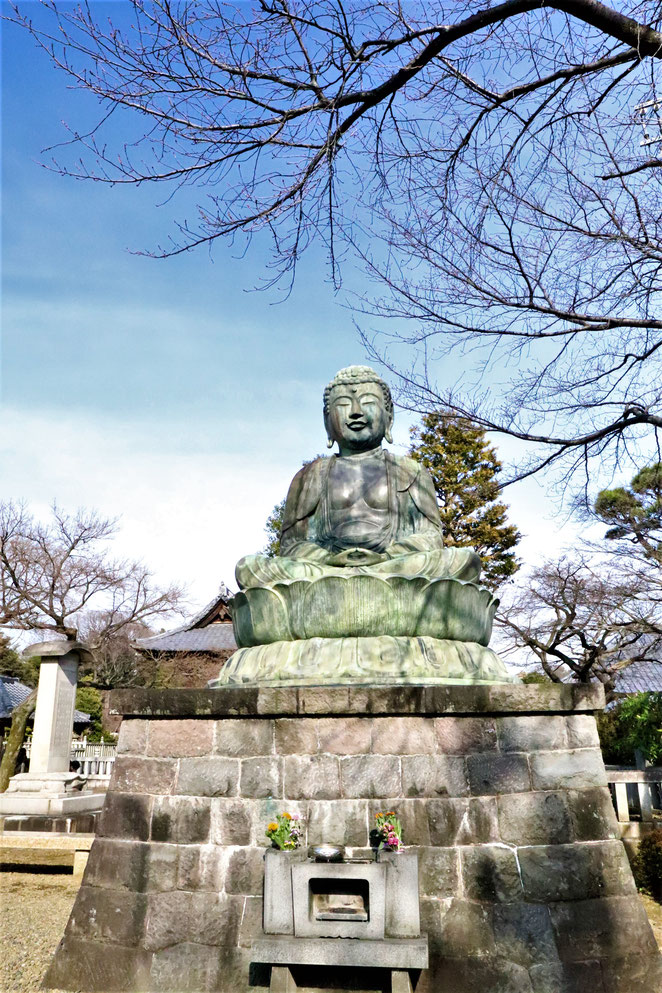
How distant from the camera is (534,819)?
3.64 m

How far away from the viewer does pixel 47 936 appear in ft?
16.1

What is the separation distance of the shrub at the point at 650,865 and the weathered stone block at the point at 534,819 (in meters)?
4.73

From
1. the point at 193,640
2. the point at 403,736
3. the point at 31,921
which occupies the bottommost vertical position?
the point at 31,921

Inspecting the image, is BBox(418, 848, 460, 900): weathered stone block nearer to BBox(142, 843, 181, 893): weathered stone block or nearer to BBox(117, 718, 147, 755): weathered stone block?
BBox(142, 843, 181, 893): weathered stone block

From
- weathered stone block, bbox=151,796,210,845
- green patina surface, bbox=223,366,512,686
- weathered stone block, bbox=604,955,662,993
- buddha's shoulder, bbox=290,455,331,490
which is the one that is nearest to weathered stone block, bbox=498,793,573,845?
weathered stone block, bbox=604,955,662,993

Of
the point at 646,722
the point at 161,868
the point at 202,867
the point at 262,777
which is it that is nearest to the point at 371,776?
the point at 262,777

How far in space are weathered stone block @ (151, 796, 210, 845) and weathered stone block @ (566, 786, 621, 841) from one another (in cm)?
189

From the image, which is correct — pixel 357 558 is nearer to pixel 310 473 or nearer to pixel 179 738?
pixel 310 473

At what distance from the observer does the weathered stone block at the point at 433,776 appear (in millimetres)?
3684

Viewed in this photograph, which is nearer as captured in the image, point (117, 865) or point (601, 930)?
point (601, 930)

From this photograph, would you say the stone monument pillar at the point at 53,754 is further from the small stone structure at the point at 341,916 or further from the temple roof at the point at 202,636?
the temple roof at the point at 202,636

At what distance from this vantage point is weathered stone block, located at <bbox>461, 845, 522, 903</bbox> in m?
3.50

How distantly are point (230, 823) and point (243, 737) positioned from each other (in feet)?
1.41

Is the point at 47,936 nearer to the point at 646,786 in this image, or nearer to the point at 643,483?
the point at 646,786
